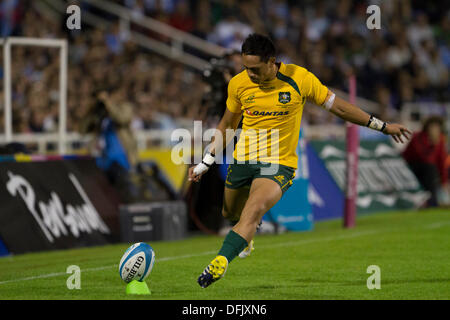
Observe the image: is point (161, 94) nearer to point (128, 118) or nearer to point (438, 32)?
point (128, 118)

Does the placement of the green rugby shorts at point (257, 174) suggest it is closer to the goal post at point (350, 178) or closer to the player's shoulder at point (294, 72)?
the player's shoulder at point (294, 72)

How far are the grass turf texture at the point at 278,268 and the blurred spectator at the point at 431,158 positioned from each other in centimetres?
635

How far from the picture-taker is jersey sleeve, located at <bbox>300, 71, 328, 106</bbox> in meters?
9.16

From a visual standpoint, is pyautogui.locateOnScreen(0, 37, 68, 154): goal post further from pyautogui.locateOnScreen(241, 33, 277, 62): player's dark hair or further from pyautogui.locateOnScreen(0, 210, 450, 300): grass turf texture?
pyautogui.locateOnScreen(241, 33, 277, 62): player's dark hair

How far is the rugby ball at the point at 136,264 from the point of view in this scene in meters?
8.56

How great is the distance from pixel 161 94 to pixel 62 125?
23.0ft

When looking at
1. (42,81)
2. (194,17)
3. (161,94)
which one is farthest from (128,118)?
(194,17)

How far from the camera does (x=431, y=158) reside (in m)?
22.0

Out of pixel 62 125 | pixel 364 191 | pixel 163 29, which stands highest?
pixel 163 29

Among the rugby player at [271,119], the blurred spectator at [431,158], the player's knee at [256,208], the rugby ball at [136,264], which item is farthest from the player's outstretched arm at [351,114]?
the blurred spectator at [431,158]

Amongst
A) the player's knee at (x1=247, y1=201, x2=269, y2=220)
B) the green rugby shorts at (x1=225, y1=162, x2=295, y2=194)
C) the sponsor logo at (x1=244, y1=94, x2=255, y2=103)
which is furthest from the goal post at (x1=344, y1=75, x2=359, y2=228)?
the player's knee at (x1=247, y1=201, x2=269, y2=220)

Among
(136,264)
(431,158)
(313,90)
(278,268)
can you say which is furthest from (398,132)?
(431,158)
